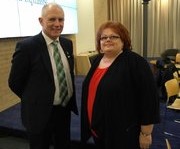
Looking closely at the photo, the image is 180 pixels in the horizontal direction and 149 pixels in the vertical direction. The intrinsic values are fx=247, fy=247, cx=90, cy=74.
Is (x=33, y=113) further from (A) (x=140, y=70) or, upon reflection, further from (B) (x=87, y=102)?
(A) (x=140, y=70)

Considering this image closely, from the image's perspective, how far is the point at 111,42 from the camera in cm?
164

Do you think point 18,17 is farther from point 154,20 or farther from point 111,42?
point 154,20

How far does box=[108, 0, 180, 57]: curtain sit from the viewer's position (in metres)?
7.72

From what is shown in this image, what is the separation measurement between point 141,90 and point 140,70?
131 millimetres

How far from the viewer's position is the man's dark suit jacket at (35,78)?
186cm

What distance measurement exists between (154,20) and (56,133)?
6.66m

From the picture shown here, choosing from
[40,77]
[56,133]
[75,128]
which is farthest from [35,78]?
[75,128]

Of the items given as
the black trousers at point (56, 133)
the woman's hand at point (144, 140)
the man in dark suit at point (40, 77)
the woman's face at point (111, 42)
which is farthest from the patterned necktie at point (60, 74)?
the woman's hand at point (144, 140)

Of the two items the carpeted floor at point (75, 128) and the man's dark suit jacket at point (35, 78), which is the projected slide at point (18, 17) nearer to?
the carpeted floor at point (75, 128)

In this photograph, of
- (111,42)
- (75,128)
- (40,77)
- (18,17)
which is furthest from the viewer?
(18,17)

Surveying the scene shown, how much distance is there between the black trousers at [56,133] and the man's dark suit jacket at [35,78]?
9 centimetres

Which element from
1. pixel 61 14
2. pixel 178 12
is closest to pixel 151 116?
pixel 61 14

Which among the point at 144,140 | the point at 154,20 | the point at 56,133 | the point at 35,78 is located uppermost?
the point at 154,20

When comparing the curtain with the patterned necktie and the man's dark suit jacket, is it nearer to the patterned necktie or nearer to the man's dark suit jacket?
the patterned necktie
